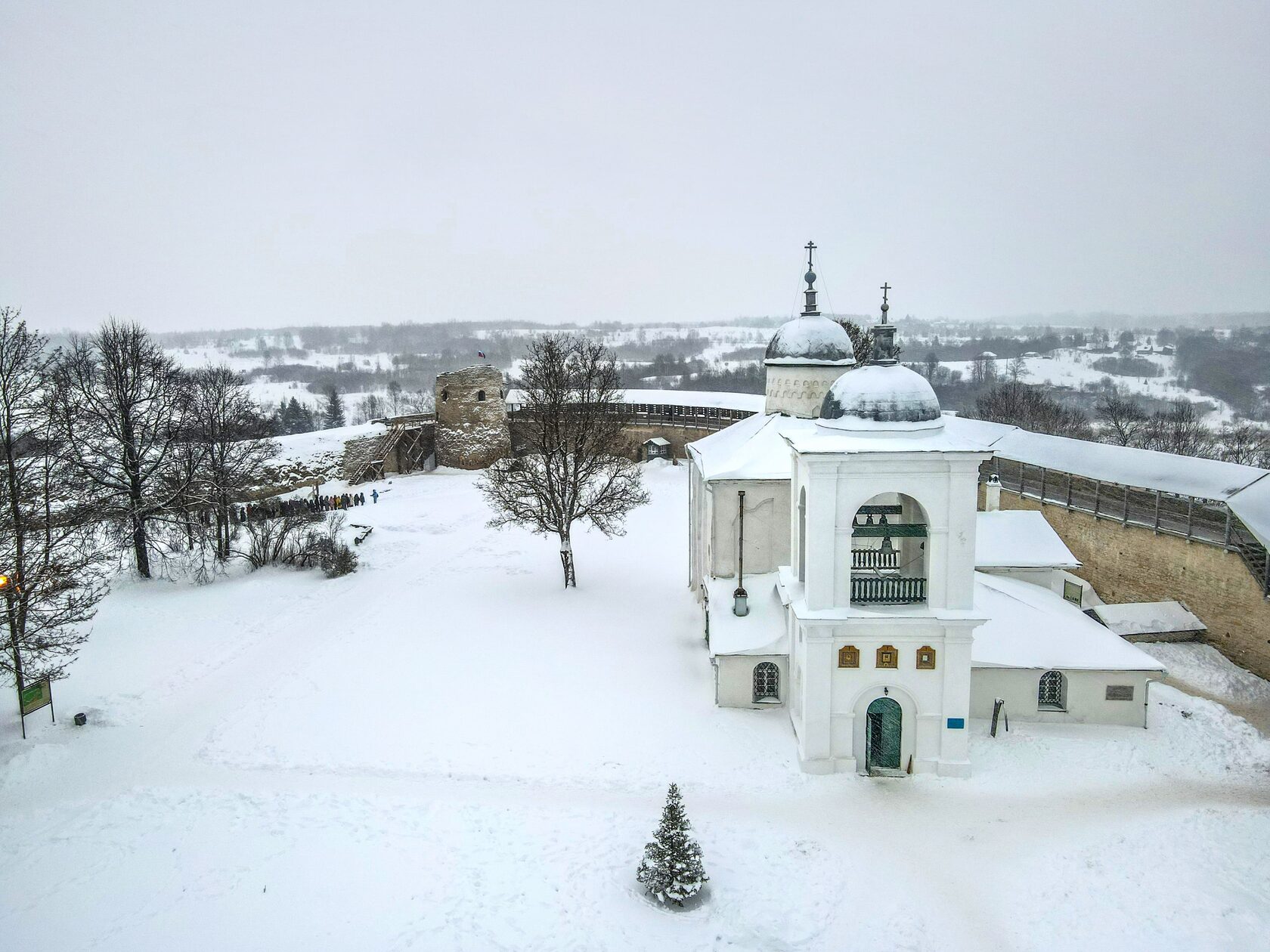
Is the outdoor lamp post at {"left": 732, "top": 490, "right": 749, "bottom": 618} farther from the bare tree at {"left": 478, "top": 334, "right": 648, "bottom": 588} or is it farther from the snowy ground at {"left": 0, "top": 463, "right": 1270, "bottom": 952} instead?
the bare tree at {"left": 478, "top": 334, "right": 648, "bottom": 588}

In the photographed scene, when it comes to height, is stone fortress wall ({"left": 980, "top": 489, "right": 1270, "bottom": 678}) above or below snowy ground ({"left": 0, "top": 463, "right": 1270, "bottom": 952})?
above

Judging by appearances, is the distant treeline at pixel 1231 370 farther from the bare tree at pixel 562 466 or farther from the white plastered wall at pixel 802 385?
the bare tree at pixel 562 466

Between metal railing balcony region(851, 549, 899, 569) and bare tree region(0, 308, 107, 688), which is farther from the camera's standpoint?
metal railing balcony region(851, 549, 899, 569)

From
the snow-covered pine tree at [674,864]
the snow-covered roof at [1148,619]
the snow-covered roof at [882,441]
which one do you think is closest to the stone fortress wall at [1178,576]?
the snow-covered roof at [1148,619]

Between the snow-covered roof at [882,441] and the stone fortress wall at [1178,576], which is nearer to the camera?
the snow-covered roof at [882,441]

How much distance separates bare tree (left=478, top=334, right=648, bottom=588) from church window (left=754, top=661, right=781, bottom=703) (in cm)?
809

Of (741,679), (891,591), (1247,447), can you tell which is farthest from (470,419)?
(1247,447)

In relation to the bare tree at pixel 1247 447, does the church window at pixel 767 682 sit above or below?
below

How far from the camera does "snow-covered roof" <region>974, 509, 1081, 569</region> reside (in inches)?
703

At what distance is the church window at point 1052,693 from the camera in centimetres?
1498

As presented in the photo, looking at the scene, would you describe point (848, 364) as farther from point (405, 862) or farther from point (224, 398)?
point (224, 398)

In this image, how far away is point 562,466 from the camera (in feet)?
75.3

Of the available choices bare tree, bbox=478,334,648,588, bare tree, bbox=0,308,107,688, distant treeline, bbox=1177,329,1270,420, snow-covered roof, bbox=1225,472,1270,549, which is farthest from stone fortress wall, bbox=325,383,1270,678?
distant treeline, bbox=1177,329,1270,420

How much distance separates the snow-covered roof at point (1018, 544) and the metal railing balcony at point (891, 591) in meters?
5.17
